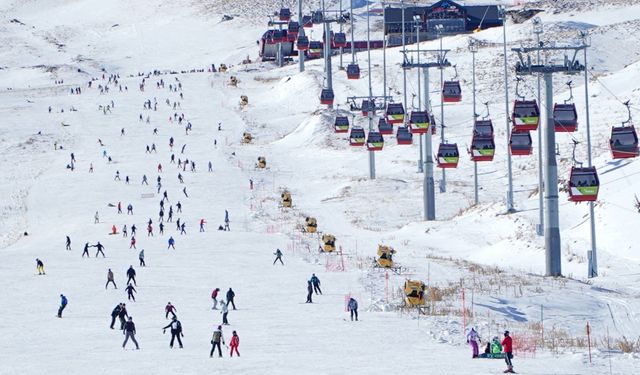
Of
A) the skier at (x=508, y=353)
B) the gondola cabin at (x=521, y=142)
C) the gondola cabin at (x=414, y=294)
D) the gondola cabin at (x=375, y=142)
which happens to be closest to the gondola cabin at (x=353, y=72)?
the gondola cabin at (x=375, y=142)

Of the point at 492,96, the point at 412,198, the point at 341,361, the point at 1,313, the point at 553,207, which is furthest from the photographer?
the point at 492,96

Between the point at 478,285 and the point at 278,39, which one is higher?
the point at 278,39

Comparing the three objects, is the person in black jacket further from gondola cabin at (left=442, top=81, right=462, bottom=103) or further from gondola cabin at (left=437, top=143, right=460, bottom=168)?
gondola cabin at (left=442, top=81, right=462, bottom=103)

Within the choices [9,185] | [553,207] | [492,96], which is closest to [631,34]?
[492,96]

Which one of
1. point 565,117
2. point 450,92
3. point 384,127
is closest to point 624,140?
point 565,117

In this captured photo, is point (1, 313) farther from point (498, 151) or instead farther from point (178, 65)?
point (178, 65)

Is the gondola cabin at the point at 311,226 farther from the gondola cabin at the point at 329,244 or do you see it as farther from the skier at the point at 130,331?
the skier at the point at 130,331

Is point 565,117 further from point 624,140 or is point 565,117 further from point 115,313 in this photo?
point 115,313
